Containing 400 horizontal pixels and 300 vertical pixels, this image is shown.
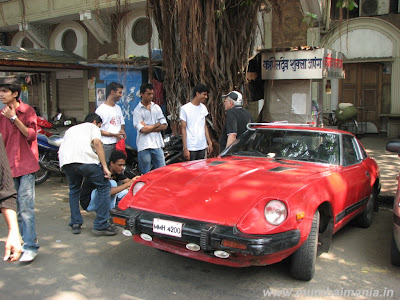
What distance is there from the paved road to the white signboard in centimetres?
372

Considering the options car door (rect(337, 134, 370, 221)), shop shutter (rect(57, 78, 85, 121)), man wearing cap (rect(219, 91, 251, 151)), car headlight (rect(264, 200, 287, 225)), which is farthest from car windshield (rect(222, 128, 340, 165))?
shop shutter (rect(57, 78, 85, 121))

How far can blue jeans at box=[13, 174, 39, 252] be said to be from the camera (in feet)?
12.6

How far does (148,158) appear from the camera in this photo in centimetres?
583

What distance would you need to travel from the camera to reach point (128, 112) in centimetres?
842

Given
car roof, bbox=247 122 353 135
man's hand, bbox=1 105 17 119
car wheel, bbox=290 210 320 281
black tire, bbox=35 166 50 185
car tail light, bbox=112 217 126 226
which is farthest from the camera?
black tire, bbox=35 166 50 185

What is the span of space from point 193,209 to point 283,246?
791mm

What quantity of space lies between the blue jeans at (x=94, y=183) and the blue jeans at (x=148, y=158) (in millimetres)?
1245

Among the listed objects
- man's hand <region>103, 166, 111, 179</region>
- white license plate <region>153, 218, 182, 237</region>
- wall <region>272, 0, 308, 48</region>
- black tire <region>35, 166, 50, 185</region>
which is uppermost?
wall <region>272, 0, 308, 48</region>

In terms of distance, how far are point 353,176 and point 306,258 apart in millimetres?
1405

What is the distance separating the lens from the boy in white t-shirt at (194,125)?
5879mm

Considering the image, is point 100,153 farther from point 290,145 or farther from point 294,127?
point 294,127

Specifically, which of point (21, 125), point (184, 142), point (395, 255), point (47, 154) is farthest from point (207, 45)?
point (395, 255)

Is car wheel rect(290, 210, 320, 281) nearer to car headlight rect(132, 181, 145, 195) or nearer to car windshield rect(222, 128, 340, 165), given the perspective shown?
car windshield rect(222, 128, 340, 165)

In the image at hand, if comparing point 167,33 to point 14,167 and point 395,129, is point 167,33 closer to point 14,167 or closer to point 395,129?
point 14,167
